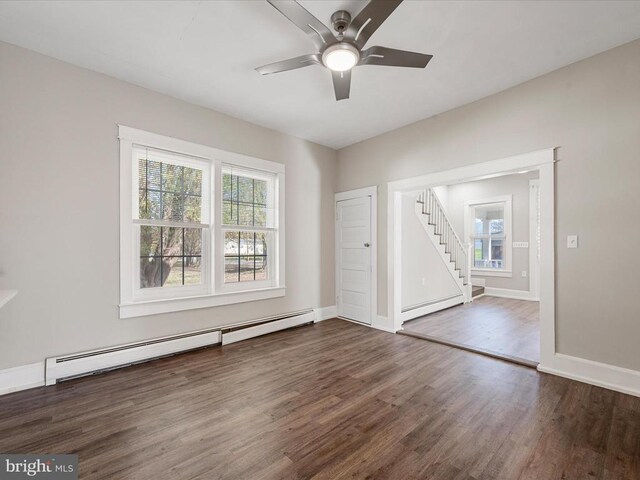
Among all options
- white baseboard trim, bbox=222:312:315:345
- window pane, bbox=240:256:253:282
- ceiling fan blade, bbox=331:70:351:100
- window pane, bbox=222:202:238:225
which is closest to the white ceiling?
ceiling fan blade, bbox=331:70:351:100

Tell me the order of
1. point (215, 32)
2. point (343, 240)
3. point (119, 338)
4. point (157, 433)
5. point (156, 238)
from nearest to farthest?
point (157, 433) → point (215, 32) → point (119, 338) → point (156, 238) → point (343, 240)

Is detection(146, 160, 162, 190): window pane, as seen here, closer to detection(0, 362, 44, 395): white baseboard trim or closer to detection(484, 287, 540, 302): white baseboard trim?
detection(0, 362, 44, 395): white baseboard trim

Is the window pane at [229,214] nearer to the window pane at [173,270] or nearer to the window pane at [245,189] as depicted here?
the window pane at [245,189]

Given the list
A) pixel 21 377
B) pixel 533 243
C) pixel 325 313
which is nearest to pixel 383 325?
pixel 325 313

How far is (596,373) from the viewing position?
2.57 meters

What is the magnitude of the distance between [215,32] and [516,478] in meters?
3.71

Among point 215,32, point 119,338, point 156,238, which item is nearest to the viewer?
point 215,32

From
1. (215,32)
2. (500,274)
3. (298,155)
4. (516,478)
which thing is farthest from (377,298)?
(500,274)

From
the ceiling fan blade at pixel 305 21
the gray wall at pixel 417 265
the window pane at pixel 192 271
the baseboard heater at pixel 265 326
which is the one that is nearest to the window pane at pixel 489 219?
the gray wall at pixel 417 265

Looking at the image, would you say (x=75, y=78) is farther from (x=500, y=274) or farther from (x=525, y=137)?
(x=500, y=274)

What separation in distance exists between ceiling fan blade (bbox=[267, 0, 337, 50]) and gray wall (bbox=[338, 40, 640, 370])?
7.69 ft

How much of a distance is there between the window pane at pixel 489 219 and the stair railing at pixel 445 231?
5.31 feet

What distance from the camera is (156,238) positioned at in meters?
3.32

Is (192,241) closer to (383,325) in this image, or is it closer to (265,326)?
(265,326)
